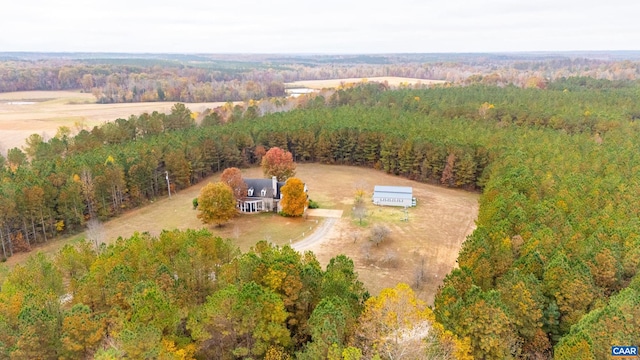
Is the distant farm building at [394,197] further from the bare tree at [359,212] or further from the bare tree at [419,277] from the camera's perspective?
the bare tree at [419,277]

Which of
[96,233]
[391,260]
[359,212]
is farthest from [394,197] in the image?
[96,233]

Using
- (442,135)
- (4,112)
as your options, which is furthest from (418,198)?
(4,112)

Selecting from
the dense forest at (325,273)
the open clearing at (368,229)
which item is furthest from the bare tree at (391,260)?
the dense forest at (325,273)

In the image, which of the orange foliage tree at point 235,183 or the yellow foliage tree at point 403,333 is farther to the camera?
the orange foliage tree at point 235,183

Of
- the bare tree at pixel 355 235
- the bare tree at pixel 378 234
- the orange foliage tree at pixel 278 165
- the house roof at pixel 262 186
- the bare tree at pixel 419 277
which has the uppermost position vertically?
the orange foliage tree at pixel 278 165

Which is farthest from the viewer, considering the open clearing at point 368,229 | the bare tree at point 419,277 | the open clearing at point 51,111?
the open clearing at point 51,111

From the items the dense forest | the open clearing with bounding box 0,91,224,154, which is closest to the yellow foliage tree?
the dense forest

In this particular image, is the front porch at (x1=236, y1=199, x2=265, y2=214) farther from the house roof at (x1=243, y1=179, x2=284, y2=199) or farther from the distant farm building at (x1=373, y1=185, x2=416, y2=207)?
the distant farm building at (x1=373, y1=185, x2=416, y2=207)
